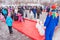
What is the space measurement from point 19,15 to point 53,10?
12041 millimetres

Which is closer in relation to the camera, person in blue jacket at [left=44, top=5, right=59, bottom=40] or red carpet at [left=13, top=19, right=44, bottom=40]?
person in blue jacket at [left=44, top=5, right=59, bottom=40]

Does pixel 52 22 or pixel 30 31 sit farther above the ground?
pixel 52 22

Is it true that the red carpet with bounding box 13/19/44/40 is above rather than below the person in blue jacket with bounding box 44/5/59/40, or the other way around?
below

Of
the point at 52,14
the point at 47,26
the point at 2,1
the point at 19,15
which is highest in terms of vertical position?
the point at 52,14

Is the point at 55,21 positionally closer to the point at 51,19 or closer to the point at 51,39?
the point at 51,19

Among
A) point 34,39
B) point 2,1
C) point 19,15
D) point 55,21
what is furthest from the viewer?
point 2,1

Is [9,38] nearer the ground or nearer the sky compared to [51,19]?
nearer the ground

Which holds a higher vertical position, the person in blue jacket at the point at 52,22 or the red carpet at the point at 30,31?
the person in blue jacket at the point at 52,22

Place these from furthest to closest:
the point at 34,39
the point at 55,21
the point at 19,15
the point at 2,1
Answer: the point at 2,1
the point at 19,15
the point at 34,39
the point at 55,21

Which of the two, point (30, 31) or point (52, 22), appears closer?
point (52, 22)

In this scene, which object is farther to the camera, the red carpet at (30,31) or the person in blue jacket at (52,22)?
the red carpet at (30,31)

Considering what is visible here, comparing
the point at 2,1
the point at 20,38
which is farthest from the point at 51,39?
the point at 2,1

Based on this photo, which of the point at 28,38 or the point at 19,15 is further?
the point at 19,15

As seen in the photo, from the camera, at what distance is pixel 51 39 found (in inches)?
320
